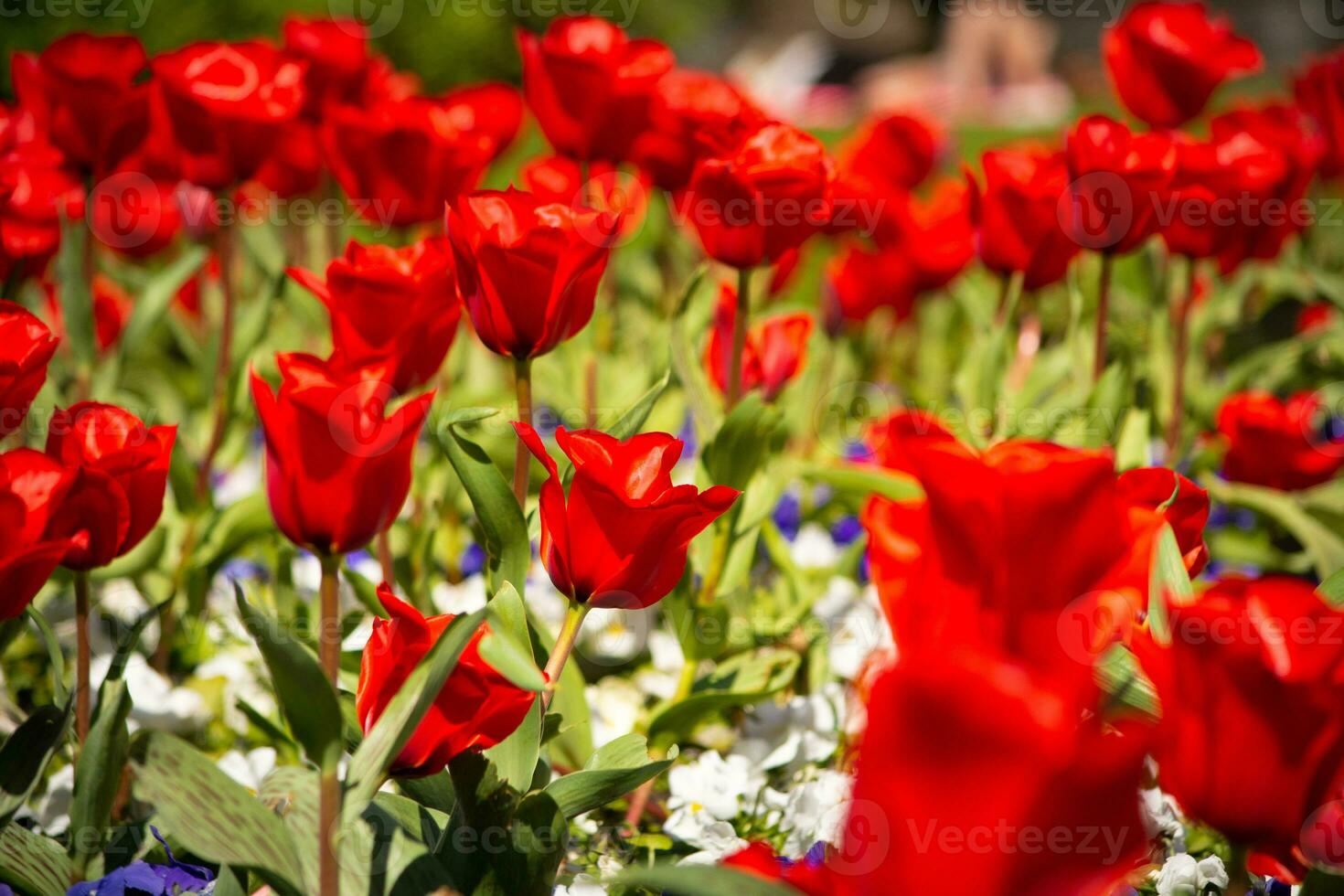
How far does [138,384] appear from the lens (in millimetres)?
2521

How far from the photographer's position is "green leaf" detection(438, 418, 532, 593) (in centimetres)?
99

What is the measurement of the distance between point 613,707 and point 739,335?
47 centimetres

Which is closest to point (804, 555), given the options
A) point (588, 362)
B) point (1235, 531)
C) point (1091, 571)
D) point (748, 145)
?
point (588, 362)

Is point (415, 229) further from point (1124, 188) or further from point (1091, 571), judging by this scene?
point (1091, 571)

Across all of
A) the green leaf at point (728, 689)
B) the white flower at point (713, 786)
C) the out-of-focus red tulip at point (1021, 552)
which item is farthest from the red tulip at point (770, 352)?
the out-of-focus red tulip at point (1021, 552)

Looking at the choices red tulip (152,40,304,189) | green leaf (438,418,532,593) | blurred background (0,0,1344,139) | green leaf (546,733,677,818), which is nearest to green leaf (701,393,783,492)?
green leaf (438,418,532,593)

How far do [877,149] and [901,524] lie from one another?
195 cm

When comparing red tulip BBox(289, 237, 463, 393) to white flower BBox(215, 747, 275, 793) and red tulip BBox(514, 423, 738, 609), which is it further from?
white flower BBox(215, 747, 275, 793)

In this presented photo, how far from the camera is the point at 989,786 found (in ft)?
1.72

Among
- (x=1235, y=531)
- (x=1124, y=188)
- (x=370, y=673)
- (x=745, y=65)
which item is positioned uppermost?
(x=1124, y=188)

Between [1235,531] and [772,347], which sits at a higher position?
A: [772,347]

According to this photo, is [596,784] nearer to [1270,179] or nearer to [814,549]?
[814,549]

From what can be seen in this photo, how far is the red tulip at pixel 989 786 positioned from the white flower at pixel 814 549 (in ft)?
4.37

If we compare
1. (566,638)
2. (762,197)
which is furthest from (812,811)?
(762,197)
